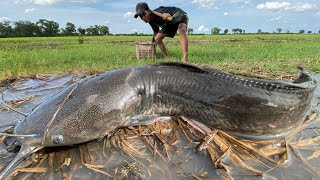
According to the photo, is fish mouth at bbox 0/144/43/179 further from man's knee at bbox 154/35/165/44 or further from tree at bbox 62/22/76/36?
tree at bbox 62/22/76/36

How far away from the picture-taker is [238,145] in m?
2.90

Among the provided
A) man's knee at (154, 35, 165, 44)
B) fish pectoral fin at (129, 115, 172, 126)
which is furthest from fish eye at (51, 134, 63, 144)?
man's knee at (154, 35, 165, 44)

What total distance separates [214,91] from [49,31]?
5296 centimetres

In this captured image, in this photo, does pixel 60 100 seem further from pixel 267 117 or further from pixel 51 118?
pixel 267 117

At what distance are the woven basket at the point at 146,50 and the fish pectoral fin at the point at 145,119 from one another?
17.1 ft

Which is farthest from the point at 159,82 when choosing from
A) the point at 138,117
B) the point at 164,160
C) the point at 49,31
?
the point at 49,31

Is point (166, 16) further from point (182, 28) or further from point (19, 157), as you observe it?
point (19, 157)

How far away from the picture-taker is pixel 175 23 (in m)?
7.37

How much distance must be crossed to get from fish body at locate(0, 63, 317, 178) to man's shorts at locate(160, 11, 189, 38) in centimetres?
389

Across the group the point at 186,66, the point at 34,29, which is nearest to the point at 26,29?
the point at 34,29

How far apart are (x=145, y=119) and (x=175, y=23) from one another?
4.47 metres

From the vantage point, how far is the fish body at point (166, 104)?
2.83 m

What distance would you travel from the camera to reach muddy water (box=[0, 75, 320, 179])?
8.18 ft

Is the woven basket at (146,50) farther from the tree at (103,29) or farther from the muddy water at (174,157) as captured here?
the tree at (103,29)
